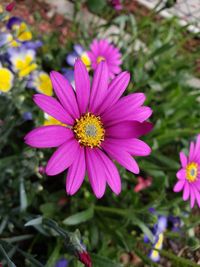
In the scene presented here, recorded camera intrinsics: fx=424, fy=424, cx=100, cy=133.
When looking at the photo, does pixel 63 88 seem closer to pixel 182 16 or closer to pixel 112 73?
pixel 112 73

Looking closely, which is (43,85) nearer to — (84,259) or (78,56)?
(78,56)

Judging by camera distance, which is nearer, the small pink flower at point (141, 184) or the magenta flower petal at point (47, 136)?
the magenta flower petal at point (47, 136)

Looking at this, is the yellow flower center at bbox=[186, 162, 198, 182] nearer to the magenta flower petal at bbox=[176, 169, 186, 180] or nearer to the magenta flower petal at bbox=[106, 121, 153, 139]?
the magenta flower petal at bbox=[176, 169, 186, 180]

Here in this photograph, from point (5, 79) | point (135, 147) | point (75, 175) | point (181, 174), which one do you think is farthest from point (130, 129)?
point (5, 79)

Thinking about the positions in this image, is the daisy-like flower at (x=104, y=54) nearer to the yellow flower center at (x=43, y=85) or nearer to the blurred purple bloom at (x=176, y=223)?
the yellow flower center at (x=43, y=85)

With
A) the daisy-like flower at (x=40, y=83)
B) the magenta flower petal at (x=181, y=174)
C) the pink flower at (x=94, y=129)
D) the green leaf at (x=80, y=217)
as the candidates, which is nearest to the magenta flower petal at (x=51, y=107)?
the pink flower at (x=94, y=129)

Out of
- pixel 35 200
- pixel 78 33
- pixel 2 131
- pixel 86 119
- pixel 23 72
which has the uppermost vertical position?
pixel 78 33

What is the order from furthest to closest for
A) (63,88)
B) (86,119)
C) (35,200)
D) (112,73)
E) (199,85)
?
(199,85) < (112,73) < (35,200) < (86,119) < (63,88)

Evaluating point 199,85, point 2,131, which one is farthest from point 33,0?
point 2,131
